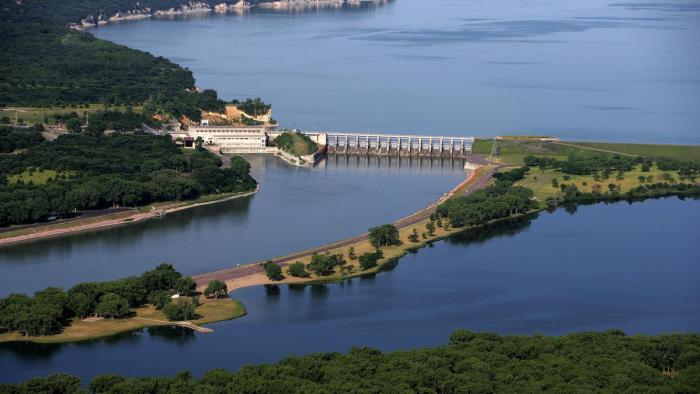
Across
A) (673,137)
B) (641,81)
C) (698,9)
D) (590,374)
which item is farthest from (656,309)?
(698,9)

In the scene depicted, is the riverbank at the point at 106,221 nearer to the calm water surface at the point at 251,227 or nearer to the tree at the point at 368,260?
the calm water surface at the point at 251,227

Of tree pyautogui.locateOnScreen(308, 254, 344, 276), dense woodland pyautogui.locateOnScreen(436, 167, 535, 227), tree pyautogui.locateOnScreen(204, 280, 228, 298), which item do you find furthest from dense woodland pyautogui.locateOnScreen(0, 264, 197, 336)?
dense woodland pyautogui.locateOnScreen(436, 167, 535, 227)

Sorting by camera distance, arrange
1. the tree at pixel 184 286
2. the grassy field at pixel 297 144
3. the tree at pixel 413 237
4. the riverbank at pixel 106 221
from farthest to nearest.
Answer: the grassy field at pixel 297 144 < the tree at pixel 413 237 < the riverbank at pixel 106 221 < the tree at pixel 184 286

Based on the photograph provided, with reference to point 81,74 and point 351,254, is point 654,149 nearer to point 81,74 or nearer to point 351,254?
point 351,254

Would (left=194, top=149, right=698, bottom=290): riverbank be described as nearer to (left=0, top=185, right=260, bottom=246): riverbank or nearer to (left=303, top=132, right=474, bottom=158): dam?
(left=303, top=132, right=474, bottom=158): dam

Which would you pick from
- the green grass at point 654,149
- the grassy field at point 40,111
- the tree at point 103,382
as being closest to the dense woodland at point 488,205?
the green grass at point 654,149

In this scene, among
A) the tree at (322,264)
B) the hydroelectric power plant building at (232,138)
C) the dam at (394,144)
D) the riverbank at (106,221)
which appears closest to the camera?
the tree at (322,264)

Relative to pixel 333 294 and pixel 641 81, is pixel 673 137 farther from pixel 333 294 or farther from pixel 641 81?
pixel 333 294
